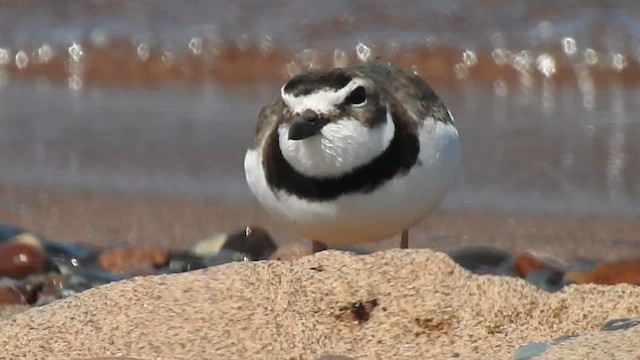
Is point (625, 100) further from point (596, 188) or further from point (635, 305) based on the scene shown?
point (635, 305)

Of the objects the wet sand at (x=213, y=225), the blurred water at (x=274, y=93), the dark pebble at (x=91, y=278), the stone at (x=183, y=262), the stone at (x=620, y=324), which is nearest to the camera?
the stone at (x=620, y=324)

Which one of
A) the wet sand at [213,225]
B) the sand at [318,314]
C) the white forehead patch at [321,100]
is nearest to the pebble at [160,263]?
the wet sand at [213,225]

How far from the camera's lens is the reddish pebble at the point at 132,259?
5.92 m

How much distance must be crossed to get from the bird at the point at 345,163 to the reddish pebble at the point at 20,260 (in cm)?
124

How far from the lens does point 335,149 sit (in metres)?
4.64

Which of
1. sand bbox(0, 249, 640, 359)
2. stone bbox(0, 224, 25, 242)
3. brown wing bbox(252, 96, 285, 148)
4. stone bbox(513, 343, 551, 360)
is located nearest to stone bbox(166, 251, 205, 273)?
stone bbox(0, 224, 25, 242)

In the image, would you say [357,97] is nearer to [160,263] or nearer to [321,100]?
[321,100]

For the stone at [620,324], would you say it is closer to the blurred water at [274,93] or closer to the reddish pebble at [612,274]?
the reddish pebble at [612,274]

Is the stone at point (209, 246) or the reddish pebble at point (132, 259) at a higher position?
the stone at point (209, 246)

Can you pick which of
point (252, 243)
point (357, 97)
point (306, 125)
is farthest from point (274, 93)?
point (306, 125)

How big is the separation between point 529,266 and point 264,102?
190 inches

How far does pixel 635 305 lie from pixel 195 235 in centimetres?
338

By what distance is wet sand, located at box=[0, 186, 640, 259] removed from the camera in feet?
21.5

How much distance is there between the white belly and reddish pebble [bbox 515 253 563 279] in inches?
32.9
